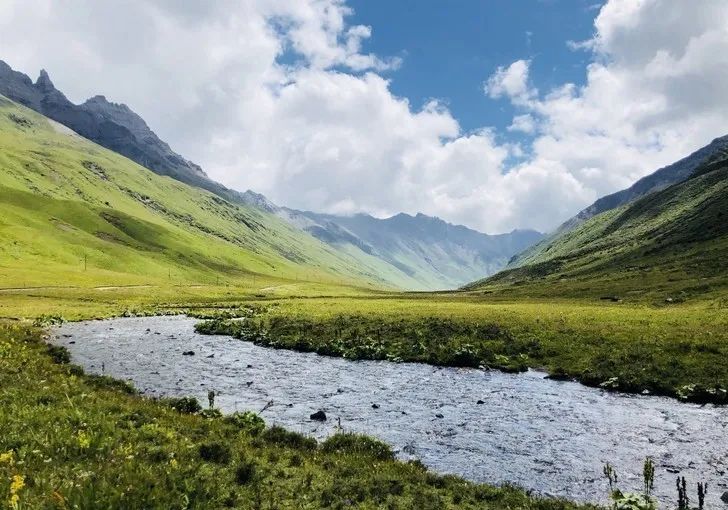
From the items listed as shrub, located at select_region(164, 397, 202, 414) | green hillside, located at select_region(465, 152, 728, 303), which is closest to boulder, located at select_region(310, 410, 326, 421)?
shrub, located at select_region(164, 397, 202, 414)

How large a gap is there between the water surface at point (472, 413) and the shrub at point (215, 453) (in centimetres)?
607

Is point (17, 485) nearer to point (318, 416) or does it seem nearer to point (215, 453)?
point (215, 453)

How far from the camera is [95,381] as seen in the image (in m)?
27.4

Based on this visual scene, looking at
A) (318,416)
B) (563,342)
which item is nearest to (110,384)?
(318,416)

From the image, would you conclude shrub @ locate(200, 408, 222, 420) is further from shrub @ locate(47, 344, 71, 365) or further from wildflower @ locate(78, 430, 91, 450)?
shrub @ locate(47, 344, 71, 365)

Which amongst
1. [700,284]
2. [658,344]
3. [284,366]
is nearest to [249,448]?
[284,366]

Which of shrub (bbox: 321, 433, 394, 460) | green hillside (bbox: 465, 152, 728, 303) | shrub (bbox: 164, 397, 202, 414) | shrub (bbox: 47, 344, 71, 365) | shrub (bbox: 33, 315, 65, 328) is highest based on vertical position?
green hillside (bbox: 465, 152, 728, 303)

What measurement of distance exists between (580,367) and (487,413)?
13072 mm

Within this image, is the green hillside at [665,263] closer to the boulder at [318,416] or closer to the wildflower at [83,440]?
the boulder at [318,416]

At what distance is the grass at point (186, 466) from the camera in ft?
40.2

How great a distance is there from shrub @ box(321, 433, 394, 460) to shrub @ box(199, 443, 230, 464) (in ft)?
13.1

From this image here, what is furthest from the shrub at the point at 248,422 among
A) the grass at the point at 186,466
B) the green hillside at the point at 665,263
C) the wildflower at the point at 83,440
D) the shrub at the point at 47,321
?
the green hillside at the point at 665,263

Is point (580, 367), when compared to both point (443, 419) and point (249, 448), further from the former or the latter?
point (249, 448)

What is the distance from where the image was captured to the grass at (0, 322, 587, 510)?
40.2ft
